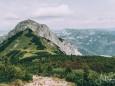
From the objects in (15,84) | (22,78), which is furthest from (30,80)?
(15,84)

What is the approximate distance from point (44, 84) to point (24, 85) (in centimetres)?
1382

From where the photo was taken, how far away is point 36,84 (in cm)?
18825

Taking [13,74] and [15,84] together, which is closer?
[15,84]

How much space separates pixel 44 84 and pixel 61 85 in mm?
10929

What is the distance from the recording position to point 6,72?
19988 cm

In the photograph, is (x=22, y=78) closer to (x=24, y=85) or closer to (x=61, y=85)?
(x=24, y=85)

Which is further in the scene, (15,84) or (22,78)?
(22,78)

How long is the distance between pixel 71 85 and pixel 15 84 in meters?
38.5

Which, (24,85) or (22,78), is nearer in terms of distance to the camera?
(24,85)

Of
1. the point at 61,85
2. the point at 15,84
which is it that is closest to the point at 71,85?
the point at 61,85

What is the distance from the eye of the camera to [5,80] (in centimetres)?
19012

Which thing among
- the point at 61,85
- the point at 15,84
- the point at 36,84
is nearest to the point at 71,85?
the point at 61,85

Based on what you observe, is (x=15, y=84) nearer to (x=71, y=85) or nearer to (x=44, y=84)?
(x=44, y=84)

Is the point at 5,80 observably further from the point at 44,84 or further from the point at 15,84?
the point at 44,84
